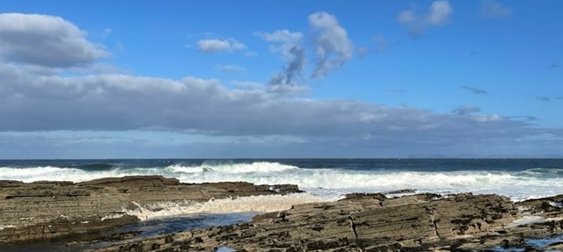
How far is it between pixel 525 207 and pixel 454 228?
265 inches

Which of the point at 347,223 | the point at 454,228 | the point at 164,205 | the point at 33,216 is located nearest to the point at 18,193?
the point at 33,216

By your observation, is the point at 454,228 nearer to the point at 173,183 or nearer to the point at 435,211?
the point at 435,211

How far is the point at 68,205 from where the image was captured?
21547 mm

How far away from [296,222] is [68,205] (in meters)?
10.4

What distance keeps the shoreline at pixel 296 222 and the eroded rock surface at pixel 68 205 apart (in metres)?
0.03

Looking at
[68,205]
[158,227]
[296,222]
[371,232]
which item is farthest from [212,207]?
[371,232]

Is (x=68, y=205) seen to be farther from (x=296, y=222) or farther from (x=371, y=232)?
(x=371, y=232)

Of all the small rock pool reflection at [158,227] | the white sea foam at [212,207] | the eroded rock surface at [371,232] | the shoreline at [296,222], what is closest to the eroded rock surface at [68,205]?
the shoreline at [296,222]

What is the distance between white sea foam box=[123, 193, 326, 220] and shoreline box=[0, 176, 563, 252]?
20cm

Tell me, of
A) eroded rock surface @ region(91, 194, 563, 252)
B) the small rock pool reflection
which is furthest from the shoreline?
the small rock pool reflection

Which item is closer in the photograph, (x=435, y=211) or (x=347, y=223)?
(x=347, y=223)

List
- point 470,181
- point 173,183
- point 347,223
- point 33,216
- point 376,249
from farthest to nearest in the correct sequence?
point 470,181, point 173,183, point 33,216, point 347,223, point 376,249

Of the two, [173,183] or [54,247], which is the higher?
[173,183]

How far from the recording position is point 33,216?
20328 millimetres
